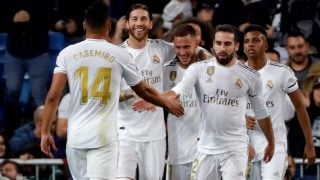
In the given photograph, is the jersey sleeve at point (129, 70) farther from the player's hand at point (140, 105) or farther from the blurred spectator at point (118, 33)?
the blurred spectator at point (118, 33)

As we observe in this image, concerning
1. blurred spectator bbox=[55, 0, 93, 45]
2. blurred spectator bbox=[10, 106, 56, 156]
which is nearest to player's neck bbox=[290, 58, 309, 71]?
blurred spectator bbox=[55, 0, 93, 45]

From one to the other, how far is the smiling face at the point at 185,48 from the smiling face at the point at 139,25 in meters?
0.37

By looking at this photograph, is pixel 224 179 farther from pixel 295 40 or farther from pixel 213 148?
pixel 295 40

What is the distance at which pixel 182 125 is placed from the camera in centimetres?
1308

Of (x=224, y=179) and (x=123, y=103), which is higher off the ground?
(x=123, y=103)

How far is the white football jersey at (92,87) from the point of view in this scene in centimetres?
1084

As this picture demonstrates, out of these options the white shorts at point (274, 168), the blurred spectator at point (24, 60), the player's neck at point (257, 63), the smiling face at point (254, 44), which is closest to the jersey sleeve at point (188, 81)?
the smiling face at point (254, 44)

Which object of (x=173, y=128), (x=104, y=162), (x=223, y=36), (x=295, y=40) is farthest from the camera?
(x=295, y=40)

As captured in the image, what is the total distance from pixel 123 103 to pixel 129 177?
79 centimetres

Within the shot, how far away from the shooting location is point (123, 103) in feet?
41.7

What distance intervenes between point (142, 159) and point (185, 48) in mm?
1288

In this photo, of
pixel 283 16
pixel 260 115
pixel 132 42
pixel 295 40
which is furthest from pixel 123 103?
pixel 283 16

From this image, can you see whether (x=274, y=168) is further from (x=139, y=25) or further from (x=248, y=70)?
(x=139, y=25)

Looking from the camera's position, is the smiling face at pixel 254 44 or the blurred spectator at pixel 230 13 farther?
the blurred spectator at pixel 230 13
